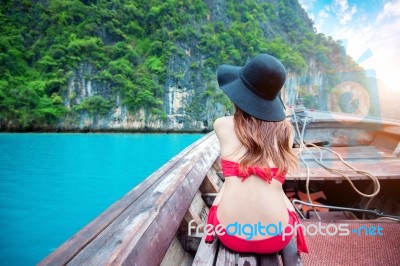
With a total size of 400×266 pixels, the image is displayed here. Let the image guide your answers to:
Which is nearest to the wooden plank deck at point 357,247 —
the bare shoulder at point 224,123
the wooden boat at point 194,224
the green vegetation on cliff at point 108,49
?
the wooden boat at point 194,224

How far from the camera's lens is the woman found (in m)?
0.88

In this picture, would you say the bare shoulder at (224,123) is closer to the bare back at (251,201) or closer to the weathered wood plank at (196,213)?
the bare back at (251,201)

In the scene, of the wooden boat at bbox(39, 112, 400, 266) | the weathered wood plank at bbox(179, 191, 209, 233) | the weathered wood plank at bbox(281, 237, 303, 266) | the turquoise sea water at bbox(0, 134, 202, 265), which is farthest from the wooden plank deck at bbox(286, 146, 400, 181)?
the turquoise sea water at bbox(0, 134, 202, 265)

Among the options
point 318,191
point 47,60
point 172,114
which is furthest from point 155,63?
point 318,191

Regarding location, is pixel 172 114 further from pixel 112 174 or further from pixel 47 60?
pixel 112 174

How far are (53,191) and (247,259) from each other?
7.62 meters

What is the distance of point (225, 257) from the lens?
92cm

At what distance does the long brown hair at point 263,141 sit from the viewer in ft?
2.98

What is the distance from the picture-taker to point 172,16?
1198 inches

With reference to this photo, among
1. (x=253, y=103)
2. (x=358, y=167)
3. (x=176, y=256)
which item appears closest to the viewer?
(x=253, y=103)

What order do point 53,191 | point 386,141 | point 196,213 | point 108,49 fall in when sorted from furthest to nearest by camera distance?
point 108,49
point 53,191
point 386,141
point 196,213

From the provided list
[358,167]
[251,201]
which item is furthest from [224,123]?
[358,167]

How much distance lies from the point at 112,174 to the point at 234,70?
8826 millimetres

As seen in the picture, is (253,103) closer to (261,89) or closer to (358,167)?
(261,89)
